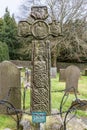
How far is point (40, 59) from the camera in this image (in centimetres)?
516

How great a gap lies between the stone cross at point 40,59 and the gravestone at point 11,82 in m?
0.96

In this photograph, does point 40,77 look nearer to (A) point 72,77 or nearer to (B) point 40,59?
(B) point 40,59

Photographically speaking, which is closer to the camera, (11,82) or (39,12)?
(39,12)

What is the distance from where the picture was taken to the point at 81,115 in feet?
22.8

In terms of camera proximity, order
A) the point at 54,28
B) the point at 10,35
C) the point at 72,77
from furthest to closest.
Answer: the point at 10,35, the point at 72,77, the point at 54,28

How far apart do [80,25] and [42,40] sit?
21244 millimetres

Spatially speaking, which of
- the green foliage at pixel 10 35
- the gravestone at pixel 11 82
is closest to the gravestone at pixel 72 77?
the gravestone at pixel 11 82

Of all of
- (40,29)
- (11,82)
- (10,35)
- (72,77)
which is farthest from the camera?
(10,35)

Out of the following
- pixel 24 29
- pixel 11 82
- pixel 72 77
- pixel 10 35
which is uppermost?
pixel 24 29

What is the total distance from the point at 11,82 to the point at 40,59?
48.9 inches

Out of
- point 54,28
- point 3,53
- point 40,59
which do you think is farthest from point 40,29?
point 3,53

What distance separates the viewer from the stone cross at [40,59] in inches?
202

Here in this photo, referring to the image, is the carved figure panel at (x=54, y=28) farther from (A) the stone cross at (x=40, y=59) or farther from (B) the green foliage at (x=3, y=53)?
(B) the green foliage at (x=3, y=53)

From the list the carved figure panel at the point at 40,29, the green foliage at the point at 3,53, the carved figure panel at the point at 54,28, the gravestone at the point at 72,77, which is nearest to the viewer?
the carved figure panel at the point at 40,29
